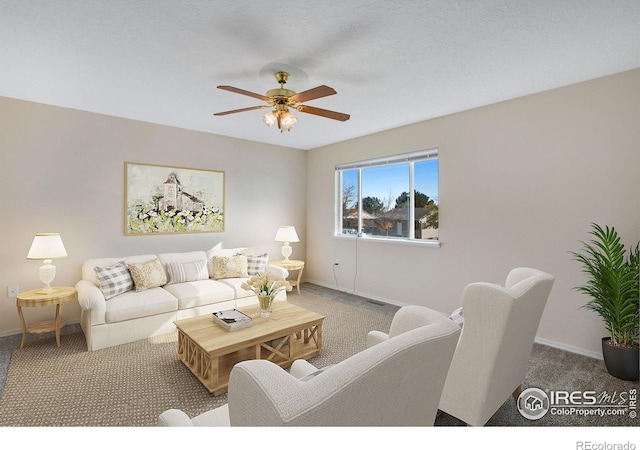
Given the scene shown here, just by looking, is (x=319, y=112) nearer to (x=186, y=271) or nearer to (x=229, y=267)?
(x=229, y=267)

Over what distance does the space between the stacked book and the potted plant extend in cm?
291

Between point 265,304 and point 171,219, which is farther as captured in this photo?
point 171,219

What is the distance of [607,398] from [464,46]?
270 centimetres

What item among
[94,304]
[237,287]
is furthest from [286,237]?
[94,304]

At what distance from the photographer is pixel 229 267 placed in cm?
427

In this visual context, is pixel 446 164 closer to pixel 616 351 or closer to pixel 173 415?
pixel 616 351

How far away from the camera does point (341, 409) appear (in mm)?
729

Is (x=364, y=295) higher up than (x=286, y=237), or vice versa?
(x=286, y=237)

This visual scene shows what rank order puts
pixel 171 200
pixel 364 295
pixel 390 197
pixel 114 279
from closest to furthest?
pixel 114 279 < pixel 171 200 < pixel 390 197 < pixel 364 295

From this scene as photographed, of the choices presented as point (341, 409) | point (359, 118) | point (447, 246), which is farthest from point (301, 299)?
point (341, 409)

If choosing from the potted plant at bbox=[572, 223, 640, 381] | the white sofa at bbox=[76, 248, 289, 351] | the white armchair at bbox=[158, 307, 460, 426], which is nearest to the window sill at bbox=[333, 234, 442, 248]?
the white sofa at bbox=[76, 248, 289, 351]

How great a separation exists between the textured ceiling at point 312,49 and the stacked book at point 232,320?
2131mm

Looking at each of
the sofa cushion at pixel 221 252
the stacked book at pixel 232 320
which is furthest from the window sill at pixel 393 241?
the stacked book at pixel 232 320

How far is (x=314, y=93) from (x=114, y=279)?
286 centimetres
